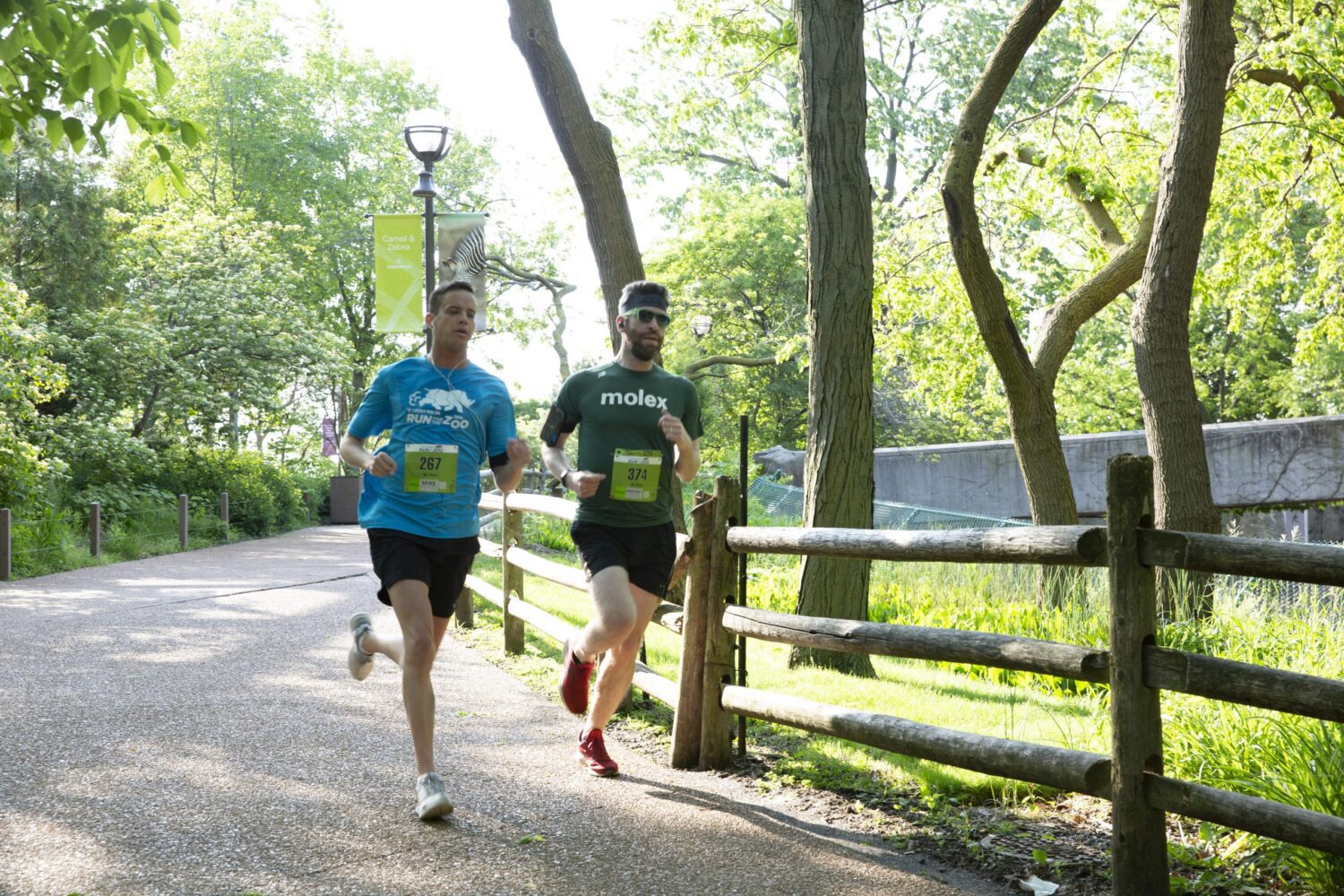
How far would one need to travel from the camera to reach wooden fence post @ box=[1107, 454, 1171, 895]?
13.3 feet

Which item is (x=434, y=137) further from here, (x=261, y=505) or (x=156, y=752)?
(x=261, y=505)

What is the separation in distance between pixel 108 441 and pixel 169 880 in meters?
20.8

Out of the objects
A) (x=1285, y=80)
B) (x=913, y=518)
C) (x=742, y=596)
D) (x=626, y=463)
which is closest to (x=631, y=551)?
(x=626, y=463)

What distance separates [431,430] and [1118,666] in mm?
2816

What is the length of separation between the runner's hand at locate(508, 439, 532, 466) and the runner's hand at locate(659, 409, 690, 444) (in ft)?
1.94

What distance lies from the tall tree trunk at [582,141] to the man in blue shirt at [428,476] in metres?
4.72

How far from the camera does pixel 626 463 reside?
5762 millimetres

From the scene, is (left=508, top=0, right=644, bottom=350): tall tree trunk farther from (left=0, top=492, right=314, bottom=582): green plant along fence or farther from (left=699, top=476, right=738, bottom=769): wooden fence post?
(left=0, top=492, right=314, bottom=582): green plant along fence

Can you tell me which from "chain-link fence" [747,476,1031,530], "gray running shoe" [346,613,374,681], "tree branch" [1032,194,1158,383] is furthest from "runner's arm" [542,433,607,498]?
"chain-link fence" [747,476,1031,530]

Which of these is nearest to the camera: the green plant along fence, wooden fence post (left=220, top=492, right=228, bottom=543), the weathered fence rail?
the weathered fence rail

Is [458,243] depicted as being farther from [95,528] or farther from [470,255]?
[95,528]

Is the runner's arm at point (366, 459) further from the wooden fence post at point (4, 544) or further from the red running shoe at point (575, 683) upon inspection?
the wooden fence post at point (4, 544)

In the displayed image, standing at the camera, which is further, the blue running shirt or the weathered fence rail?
the weathered fence rail

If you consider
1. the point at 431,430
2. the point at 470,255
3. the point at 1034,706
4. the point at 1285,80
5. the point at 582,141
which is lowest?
the point at 1034,706
